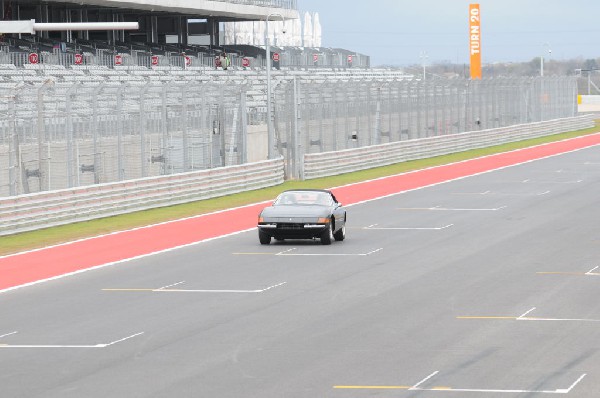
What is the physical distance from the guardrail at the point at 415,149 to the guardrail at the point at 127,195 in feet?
11.3

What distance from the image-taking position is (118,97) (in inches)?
1459

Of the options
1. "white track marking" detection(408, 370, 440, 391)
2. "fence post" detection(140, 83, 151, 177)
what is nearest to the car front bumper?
"fence post" detection(140, 83, 151, 177)

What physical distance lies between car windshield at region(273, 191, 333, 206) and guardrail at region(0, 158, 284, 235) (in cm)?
674

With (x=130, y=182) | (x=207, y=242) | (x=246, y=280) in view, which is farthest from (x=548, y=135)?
(x=246, y=280)

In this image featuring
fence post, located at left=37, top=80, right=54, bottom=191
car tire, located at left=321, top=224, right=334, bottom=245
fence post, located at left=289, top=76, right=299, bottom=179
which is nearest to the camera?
car tire, located at left=321, top=224, right=334, bottom=245

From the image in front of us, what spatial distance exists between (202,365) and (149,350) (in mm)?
1311

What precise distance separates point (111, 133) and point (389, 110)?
81.7 ft

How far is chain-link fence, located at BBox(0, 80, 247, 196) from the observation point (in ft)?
110

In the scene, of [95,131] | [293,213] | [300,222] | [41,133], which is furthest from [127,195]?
[300,222]

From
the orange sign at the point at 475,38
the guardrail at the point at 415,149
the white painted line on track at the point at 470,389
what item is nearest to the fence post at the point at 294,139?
the guardrail at the point at 415,149

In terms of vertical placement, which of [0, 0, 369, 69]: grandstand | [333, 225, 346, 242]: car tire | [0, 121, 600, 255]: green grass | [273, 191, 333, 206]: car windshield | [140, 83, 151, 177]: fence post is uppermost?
[0, 0, 369, 69]: grandstand

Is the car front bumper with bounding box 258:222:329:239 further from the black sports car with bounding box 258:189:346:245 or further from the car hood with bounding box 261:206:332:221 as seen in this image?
the car hood with bounding box 261:206:332:221

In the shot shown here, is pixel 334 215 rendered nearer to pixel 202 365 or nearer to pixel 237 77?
pixel 202 365

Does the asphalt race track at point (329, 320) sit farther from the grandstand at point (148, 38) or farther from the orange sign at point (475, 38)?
the orange sign at point (475, 38)
